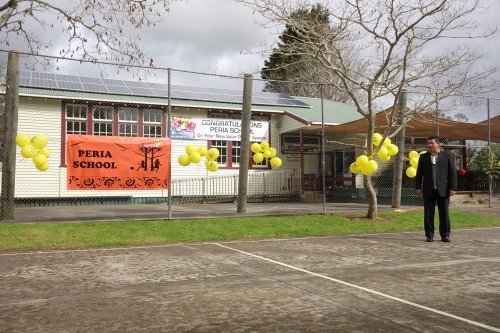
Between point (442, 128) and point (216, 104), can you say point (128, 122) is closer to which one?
point (216, 104)

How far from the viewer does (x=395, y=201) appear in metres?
15.6

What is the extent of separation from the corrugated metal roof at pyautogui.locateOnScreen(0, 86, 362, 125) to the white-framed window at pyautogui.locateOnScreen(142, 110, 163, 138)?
28.3 inches

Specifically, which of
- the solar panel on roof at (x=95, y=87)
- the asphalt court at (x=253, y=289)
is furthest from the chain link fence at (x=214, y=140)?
the asphalt court at (x=253, y=289)

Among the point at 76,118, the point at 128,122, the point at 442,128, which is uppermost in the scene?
the point at 76,118

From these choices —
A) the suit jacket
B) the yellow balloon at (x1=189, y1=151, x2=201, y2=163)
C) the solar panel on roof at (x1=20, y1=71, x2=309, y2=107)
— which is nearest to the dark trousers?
the suit jacket

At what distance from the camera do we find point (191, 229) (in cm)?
1046

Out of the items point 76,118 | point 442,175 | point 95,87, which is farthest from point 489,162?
point 76,118

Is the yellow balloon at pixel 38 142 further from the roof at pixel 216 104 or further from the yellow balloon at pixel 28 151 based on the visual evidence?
the roof at pixel 216 104

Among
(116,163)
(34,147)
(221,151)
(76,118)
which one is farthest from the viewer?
(221,151)

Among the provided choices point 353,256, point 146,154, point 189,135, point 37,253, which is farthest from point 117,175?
point 353,256

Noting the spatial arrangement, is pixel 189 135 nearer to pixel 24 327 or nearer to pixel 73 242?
pixel 73 242

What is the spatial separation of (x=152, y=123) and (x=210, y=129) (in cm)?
807

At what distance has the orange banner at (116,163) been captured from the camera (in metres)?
11.2

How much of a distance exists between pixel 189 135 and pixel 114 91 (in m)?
7.67
